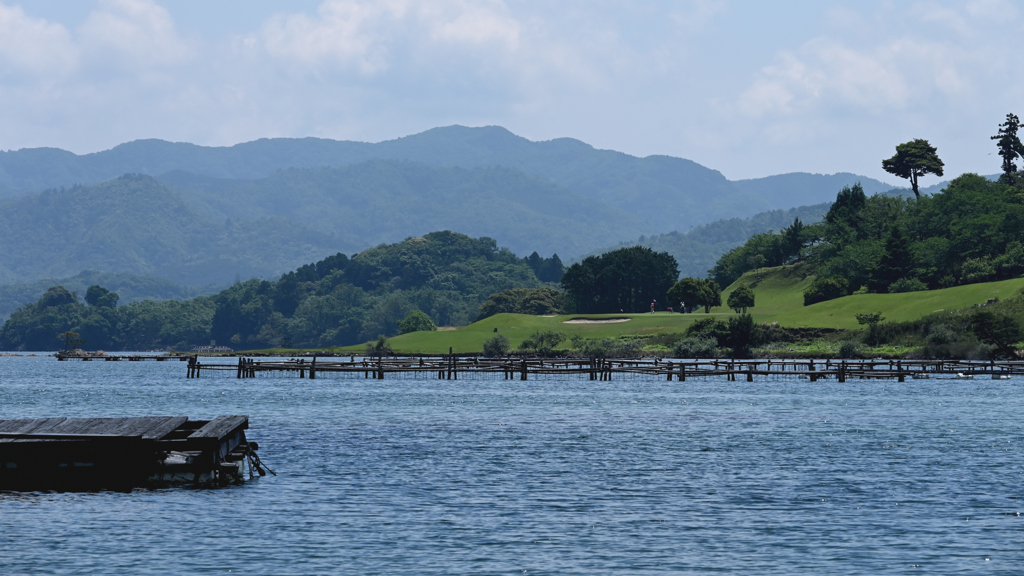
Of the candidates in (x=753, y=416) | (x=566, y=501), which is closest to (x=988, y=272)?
(x=753, y=416)

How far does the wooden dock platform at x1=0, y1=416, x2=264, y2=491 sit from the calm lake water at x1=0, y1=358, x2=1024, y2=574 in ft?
1.86

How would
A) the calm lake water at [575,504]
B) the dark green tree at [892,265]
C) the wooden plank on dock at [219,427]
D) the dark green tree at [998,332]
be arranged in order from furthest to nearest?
1. the dark green tree at [892,265]
2. the dark green tree at [998,332]
3. the wooden plank on dock at [219,427]
4. the calm lake water at [575,504]

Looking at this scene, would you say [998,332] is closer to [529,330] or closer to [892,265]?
[892,265]

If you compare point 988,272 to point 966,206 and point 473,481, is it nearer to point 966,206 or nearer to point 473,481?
point 966,206

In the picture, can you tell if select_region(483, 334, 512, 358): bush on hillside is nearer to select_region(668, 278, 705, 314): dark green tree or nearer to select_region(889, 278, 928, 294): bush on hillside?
select_region(668, 278, 705, 314): dark green tree

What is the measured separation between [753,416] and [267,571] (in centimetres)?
4347

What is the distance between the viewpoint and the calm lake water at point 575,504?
2347cm

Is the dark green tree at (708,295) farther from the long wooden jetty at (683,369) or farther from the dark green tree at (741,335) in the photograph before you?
the long wooden jetty at (683,369)

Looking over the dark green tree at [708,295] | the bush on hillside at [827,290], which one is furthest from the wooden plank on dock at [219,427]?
the dark green tree at [708,295]

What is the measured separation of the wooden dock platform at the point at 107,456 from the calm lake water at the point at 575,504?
57cm

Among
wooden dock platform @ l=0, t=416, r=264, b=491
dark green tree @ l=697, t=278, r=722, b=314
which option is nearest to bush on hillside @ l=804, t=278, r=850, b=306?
dark green tree @ l=697, t=278, r=722, b=314

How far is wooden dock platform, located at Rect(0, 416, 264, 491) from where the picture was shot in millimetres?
31219

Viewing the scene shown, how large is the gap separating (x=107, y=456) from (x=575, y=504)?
549 inches

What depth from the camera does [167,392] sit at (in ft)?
305
